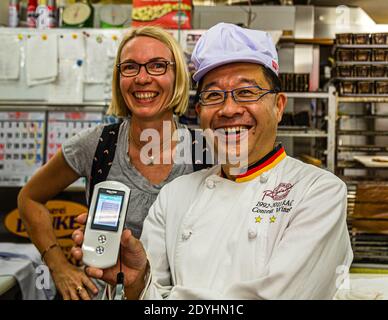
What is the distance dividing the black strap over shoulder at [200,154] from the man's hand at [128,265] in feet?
1.44

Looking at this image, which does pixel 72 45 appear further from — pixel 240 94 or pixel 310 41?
pixel 240 94

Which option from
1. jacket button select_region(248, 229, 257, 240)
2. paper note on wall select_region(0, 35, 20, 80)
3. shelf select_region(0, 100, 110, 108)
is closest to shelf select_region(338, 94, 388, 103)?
jacket button select_region(248, 229, 257, 240)

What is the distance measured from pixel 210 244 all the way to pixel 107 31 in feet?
5.38

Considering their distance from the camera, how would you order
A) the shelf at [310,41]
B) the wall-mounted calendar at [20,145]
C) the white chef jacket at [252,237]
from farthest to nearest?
the wall-mounted calendar at [20,145] < the shelf at [310,41] < the white chef jacket at [252,237]

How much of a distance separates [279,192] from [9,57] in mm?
1898

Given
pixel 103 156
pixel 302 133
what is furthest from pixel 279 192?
pixel 302 133

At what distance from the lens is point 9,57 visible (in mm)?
2355

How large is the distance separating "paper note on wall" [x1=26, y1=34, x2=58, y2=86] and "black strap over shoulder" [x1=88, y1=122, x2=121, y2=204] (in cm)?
111

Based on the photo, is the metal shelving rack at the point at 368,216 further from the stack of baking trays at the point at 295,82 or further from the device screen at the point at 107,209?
the device screen at the point at 107,209

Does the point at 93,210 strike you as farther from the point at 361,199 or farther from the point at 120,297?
the point at 361,199

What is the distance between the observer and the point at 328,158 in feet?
5.74

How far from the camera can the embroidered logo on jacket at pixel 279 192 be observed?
3.08 ft
